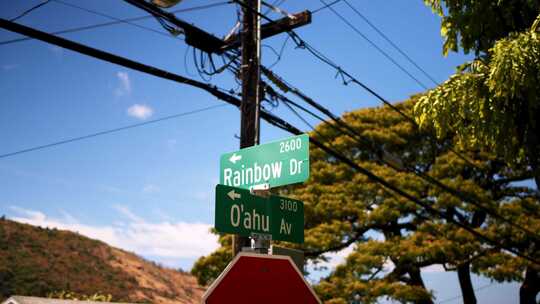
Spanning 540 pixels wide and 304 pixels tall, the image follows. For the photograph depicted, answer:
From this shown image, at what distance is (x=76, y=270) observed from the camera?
55.5m

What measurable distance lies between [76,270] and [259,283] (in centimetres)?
5526

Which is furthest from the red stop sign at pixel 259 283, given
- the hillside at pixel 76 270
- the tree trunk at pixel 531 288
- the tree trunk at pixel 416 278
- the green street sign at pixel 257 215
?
the hillside at pixel 76 270

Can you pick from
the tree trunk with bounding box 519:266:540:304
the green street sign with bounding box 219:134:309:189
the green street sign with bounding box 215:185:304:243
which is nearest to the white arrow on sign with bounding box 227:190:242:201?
the green street sign with bounding box 215:185:304:243

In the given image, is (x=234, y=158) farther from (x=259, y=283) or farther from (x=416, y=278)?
(x=416, y=278)

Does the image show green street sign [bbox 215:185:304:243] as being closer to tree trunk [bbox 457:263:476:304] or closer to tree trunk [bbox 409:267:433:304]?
tree trunk [bbox 409:267:433:304]

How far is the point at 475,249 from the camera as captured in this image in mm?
19359

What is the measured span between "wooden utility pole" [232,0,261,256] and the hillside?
138ft

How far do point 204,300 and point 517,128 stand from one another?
7.74 meters

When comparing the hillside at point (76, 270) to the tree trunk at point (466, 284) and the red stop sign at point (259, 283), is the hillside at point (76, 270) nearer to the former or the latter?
the tree trunk at point (466, 284)

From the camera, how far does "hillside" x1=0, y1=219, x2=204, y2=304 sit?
4903cm

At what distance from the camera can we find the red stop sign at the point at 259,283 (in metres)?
4.33

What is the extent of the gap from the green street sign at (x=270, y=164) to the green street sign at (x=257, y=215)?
0.98 feet

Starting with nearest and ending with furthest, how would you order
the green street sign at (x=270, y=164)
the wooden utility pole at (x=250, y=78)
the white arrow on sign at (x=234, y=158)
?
the green street sign at (x=270, y=164), the white arrow on sign at (x=234, y=158), the wooden utility pole at (x=250, y=78)

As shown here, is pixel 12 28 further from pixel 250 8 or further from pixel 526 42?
pixel 526 42
